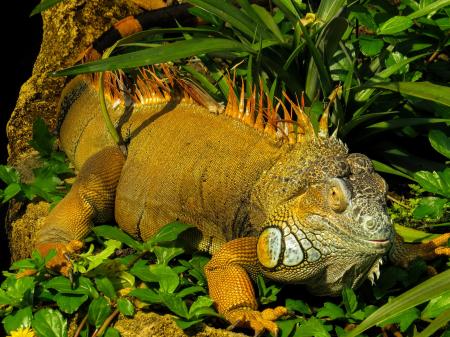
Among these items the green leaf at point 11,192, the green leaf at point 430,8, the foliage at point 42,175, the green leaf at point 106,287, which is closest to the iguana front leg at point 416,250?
the green leaf at point 430,8

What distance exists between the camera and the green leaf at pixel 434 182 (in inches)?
150

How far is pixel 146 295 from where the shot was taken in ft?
10.6

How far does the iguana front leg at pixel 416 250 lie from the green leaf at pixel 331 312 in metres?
0.41

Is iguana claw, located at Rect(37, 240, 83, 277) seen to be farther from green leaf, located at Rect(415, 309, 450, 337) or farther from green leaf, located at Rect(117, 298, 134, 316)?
green leaf, located at Rect(415, 309, 450, 337)

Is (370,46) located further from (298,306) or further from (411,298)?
(411,298)

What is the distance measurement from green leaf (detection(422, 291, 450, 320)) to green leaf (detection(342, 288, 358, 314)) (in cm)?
29

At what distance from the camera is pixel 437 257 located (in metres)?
3.77

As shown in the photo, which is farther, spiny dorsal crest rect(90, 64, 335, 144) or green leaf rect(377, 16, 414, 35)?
green leaf rect(377, 16, 414, 35)

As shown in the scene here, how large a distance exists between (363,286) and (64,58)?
111 inches

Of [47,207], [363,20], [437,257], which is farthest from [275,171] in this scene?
[47,207]

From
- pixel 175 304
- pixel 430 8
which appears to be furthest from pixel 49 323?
pixel 430 8

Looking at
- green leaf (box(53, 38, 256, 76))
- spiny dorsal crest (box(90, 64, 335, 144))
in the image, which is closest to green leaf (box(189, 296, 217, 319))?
spiny dorsal crest (box(90, 64, 335, 144))

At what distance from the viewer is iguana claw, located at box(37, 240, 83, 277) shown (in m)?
3.67

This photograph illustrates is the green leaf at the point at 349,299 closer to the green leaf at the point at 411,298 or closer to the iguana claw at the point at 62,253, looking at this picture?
the green leaf at the point at 411,298
